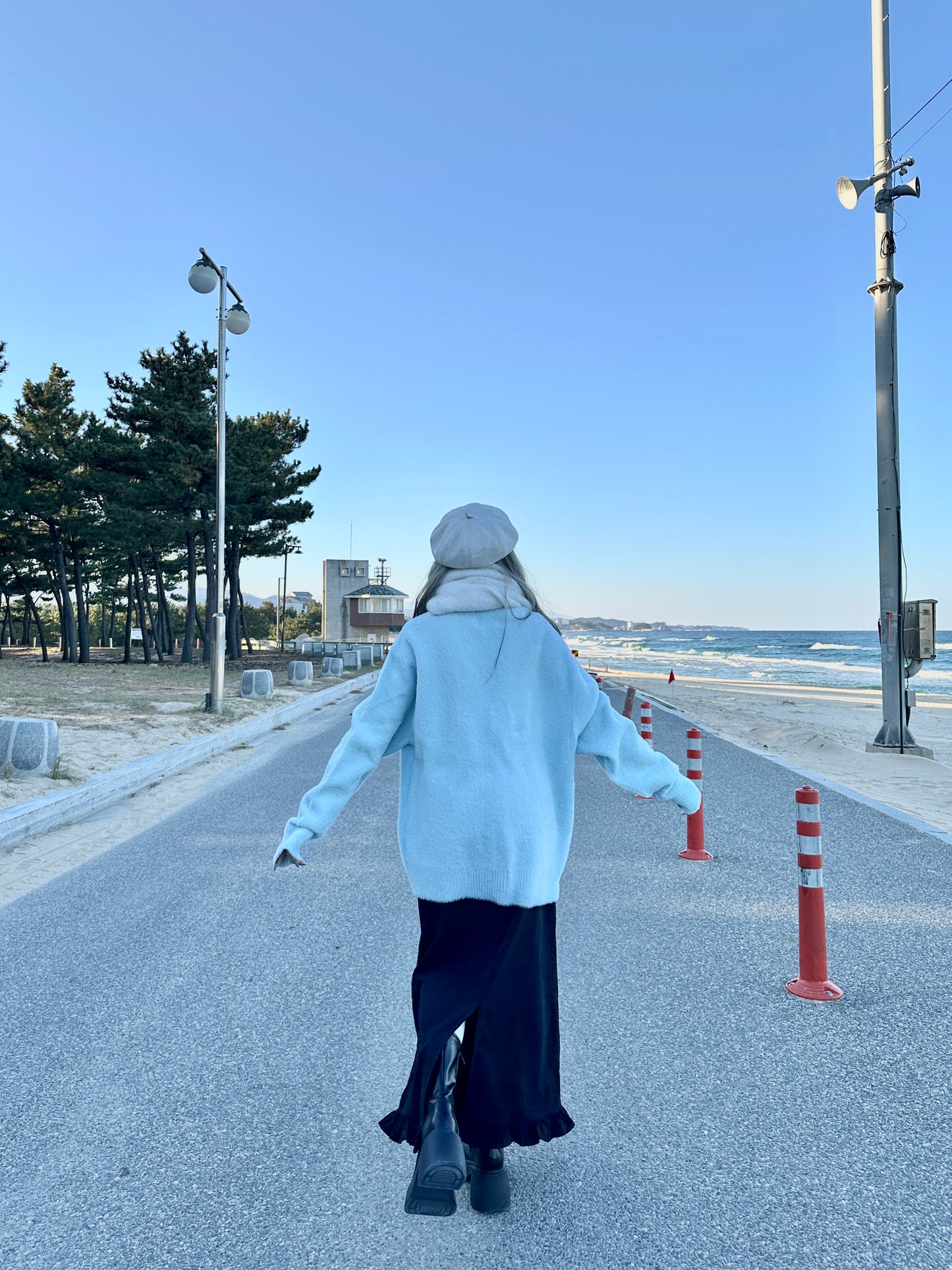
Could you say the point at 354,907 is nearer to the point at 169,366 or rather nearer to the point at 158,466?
the point at 158,466

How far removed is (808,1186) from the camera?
97.1 inches

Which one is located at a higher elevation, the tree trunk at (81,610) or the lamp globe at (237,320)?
the lamp globe at (237,320)

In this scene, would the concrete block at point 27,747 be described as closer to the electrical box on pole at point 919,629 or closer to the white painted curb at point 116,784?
the white painted curb at point 116,784

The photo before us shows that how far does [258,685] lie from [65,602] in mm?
23743

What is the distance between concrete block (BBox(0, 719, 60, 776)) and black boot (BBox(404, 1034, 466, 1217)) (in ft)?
25.1

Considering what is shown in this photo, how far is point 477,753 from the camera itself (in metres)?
2.30

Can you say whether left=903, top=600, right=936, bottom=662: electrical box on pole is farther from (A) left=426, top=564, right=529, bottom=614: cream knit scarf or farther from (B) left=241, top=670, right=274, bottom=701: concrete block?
(B) left=241, top=670, right=274, bottom=701: concrete block

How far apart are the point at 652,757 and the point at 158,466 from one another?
3006cm

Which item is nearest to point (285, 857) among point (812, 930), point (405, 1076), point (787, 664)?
point (405, 1076)

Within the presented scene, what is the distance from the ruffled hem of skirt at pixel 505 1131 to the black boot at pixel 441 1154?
56mm

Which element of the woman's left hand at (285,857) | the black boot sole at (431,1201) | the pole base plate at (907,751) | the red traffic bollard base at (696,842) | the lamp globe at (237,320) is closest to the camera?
the black boot sole at (431,1201)

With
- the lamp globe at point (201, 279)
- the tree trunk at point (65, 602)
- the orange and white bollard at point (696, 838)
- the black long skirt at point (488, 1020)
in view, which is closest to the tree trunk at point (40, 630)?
the tree trunk at point (65, 602)

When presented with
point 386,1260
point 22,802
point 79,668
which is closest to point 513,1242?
point 386,1260

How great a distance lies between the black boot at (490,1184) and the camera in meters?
2.37
